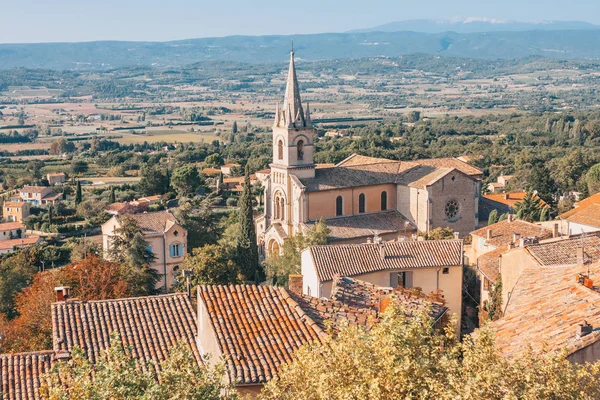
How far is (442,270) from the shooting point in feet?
83.8

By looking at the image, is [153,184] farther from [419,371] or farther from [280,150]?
[419,371]

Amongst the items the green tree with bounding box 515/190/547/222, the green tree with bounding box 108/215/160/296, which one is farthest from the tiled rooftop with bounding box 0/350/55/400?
the green tree with bounding box 515/190/547/222

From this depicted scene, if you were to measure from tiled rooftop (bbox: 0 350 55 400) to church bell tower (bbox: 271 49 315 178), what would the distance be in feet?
101

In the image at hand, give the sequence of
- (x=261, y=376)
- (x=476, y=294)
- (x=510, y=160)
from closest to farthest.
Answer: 1. (x=261, y=376)
2. (x=476, y=294)
3. (x=510, y=160)

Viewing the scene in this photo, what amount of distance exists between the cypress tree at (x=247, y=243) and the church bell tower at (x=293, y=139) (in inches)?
102

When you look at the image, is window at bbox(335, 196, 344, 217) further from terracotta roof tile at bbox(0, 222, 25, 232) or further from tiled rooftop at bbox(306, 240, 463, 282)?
terracotta roof tile at bbox(0, 222, 25, 232)

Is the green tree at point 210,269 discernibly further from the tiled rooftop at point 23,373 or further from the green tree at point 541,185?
the green tree at point 541,185

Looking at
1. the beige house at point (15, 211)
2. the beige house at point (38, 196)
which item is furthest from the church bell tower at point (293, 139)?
the beige house at point (38, 196)

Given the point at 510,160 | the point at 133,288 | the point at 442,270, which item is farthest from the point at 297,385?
the point at 510,160

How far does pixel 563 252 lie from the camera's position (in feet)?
71.5

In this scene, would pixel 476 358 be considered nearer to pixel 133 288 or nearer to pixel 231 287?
pixel 231 287

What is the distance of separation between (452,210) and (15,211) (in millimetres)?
45667

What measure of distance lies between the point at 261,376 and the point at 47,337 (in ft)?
42.8

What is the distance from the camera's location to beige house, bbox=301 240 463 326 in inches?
975
